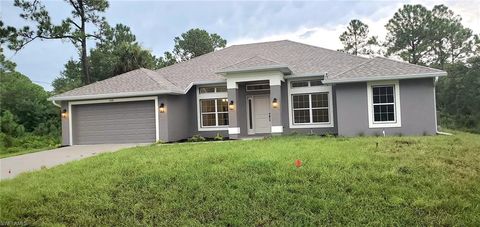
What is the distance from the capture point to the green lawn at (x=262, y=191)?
Result: 5180mm

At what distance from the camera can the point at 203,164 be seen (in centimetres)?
735

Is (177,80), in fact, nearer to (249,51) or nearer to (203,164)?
(249,51)

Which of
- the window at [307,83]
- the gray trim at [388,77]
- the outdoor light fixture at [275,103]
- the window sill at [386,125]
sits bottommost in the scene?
the window sill at [386,125]

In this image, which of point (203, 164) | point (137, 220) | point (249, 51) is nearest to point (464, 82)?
point (249, 51)

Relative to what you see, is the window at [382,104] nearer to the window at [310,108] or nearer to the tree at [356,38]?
the window at [310,108]

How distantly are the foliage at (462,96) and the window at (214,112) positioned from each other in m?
22.6

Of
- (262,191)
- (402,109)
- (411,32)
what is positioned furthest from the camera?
(411,32)

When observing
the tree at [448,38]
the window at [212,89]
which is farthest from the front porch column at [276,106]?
the tree at [448,38]

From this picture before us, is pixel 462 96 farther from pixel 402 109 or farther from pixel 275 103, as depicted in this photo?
pixel 275 103

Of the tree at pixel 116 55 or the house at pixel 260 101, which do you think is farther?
the tree at pixel 116 55

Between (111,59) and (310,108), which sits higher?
(111,59)

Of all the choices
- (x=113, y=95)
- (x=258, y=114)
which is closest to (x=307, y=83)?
(x=258, y=114)

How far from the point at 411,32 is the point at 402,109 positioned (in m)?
24.7

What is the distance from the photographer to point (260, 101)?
16.5 meters
